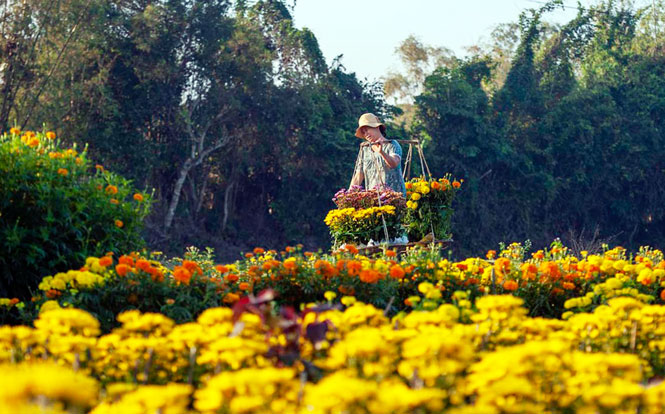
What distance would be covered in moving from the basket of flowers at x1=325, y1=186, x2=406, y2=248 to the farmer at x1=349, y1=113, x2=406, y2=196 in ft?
1.36

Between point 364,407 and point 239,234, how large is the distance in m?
15.7

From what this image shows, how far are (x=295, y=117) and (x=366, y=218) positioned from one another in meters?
10.9

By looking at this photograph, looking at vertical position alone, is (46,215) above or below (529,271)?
above

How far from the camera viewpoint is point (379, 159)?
7.94m

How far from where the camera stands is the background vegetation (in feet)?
49.4

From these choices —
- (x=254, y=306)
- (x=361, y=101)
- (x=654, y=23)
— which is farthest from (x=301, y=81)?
(x=254, y=306)

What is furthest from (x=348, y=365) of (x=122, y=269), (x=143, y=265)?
(x=143, y=265)

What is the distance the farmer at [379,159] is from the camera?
785 cm

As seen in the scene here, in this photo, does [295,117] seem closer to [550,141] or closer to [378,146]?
[550,141]

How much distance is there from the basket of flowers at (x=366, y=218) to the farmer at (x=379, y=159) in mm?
416

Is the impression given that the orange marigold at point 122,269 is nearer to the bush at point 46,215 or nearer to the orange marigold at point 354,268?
the bush at point 46,215

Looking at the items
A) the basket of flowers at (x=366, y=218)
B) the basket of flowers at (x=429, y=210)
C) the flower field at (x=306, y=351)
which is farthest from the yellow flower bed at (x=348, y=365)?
the basket of flowers at (x=429, y=210)

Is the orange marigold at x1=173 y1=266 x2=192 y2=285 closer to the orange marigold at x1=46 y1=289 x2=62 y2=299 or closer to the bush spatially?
the orange marigold at x1=46 y1=289 x2=62 y2=299

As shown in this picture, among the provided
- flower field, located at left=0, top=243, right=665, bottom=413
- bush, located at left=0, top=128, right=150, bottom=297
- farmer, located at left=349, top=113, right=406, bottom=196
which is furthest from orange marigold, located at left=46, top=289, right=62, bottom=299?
farmer, located at left=349, top=113, right=406, bottom=196
